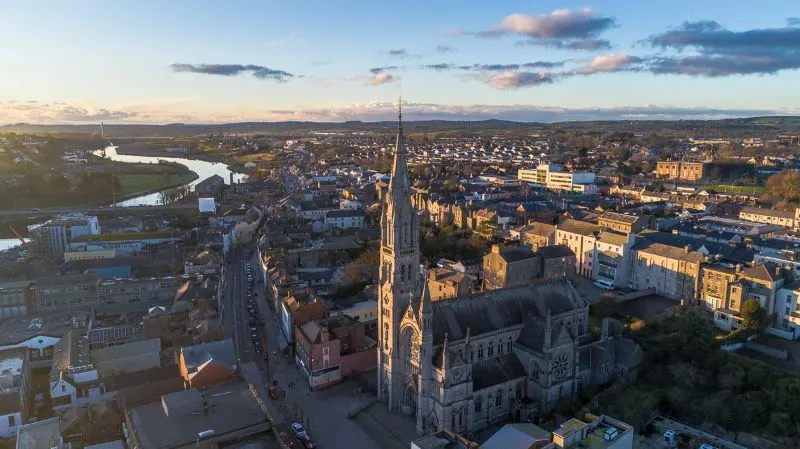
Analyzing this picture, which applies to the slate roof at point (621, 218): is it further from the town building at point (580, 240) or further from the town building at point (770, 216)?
the town building at point (770, 216)

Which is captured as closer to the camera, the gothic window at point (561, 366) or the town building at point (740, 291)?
the gothic window at point (561, 366)

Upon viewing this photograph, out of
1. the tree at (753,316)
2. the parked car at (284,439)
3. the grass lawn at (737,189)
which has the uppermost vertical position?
the grass lawn at (737,189)

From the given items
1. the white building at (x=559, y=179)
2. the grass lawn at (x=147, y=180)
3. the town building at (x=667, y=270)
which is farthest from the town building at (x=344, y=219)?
the grass lawn at (x=147, y=180)

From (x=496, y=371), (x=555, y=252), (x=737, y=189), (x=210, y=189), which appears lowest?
(x=496, y=371)

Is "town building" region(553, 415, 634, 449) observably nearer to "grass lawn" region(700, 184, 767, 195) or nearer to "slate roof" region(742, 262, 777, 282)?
Result: "slate roof" region(742, 262, 777, 282)

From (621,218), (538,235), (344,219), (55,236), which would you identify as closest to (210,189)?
(344,219)

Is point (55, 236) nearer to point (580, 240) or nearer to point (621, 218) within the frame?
point (580, 240)

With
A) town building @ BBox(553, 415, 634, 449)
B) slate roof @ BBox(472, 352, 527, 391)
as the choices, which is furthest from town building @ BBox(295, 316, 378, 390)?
town building @ BBox(553, 415, 634, 449)

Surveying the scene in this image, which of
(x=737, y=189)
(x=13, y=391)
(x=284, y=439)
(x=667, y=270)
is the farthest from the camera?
(x=737, y=189)
